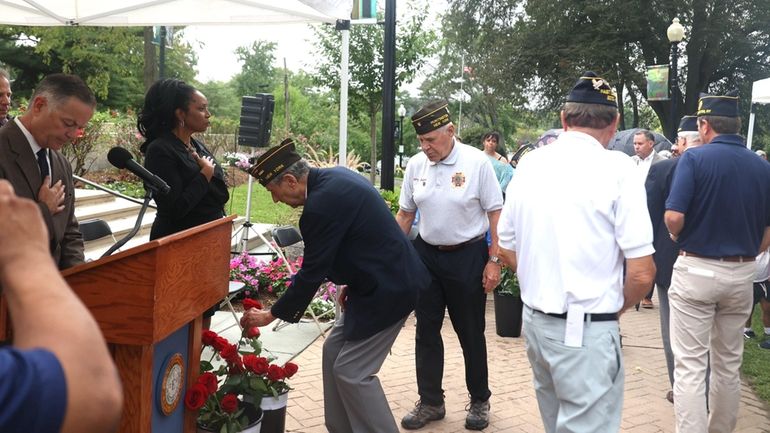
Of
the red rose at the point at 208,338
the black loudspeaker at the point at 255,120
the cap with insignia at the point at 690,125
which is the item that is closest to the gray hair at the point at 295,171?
the red rose at the point at 208,338

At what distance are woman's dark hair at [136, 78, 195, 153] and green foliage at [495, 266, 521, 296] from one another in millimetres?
3968

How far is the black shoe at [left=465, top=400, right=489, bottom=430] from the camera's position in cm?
465

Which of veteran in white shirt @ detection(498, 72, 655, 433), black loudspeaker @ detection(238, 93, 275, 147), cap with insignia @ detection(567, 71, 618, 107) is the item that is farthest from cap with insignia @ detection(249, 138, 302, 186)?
black loudspeaker @ detection(238, 93, 275, 147)

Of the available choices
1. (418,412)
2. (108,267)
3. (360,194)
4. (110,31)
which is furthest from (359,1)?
(110,31)

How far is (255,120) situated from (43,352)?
940 cm

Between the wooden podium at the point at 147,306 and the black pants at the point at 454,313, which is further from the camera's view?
the black pants at the point at 454,313

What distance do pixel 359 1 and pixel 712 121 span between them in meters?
3.02

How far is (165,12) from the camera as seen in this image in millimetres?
5629

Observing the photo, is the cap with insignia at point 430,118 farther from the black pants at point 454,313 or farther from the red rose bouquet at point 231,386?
the red rose bouquet at point 231,386

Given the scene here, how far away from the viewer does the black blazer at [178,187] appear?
13.1 feet

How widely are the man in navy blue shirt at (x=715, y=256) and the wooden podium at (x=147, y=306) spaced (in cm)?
285

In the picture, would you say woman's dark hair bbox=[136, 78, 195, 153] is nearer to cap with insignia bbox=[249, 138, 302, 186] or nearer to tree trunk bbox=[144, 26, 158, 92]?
cap with insignia bbox=[249, 138, 302, 186]

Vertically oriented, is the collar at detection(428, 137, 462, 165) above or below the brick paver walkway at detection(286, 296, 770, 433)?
above

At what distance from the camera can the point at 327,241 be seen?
336cm
